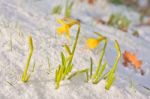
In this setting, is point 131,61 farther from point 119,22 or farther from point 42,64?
point 119,22

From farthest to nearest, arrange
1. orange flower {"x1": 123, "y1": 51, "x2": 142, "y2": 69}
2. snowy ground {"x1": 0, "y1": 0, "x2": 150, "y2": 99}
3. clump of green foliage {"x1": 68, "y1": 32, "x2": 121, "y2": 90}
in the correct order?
orange flower {"x1": 123, "y1": 51, "x2": 142, "y2": 69} → clump of green foliage {"x1": 68, "y1": 32, "x2": 121, "y2": 90} → snowy ground {"x1": 0, "y1": 0, "x2": 150, "y2": 99}

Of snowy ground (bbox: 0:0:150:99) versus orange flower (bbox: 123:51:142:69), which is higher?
snowy ground (bbox: 0:0:150:99)

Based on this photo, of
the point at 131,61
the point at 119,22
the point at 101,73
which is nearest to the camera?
the point at 101,73

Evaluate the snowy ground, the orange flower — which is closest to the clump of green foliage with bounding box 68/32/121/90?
the snowy ground

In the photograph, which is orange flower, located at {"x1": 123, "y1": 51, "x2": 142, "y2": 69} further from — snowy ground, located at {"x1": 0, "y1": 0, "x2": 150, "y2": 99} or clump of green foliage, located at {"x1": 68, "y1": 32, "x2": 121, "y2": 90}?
clump of green foliage, located at {"x1": 68, "y1": 32, "x2": 121, "y2": 90}

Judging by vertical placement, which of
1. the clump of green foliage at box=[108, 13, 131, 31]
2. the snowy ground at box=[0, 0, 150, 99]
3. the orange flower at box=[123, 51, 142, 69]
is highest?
the snowy ground at box=[0, 0, 150, 99]

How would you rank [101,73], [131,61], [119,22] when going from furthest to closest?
[119,22]
[131,61]
[101,73]

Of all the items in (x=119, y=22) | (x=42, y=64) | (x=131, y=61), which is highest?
(x=42, y=64)

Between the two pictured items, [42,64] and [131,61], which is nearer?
[42,64]

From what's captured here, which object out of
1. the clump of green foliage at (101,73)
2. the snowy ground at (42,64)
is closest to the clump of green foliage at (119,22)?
the snowy ground at (42,64)

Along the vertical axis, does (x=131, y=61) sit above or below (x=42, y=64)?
below

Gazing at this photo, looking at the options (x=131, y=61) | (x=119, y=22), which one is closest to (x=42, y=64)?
(x=131, y=61)

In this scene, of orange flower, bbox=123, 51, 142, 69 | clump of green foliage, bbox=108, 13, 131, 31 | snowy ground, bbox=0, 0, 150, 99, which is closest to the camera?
snowy ground, bbox=0, 0, 150, 99
